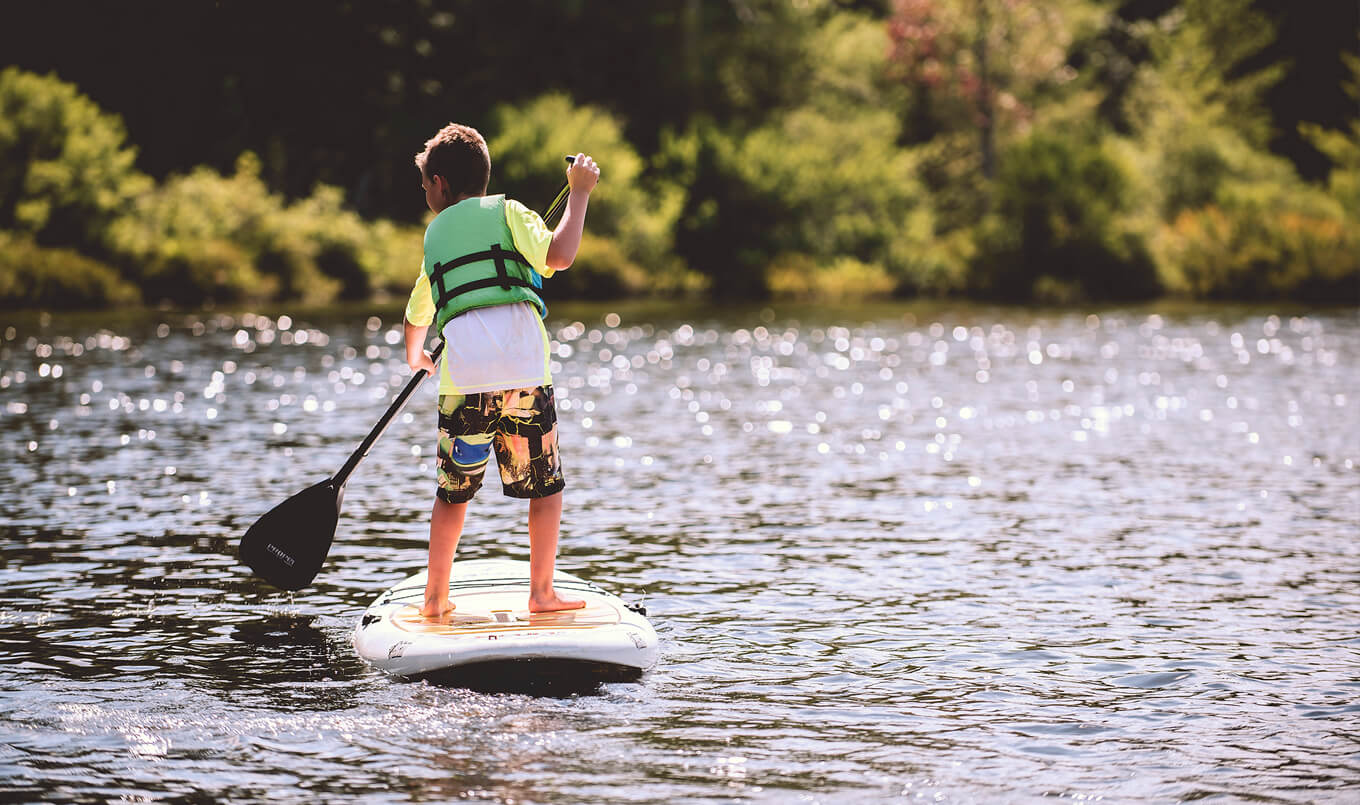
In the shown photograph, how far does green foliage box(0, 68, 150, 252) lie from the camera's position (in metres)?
41.7

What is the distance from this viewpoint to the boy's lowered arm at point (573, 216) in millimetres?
7137

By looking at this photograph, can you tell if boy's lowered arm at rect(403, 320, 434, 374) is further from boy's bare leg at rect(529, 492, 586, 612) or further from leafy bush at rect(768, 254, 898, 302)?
leafy bush at rect(768, 254, 898, 302)

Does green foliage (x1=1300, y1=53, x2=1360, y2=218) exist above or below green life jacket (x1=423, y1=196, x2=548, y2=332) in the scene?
above

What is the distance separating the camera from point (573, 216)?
7156 millimetres

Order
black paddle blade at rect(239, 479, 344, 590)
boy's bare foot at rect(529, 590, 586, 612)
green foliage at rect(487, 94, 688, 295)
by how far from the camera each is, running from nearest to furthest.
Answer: boy's bare foot at rect(529, 590, 586, 612)
black paddle blade at rect(239, 479, 344, 590)
green foliage at rect(487, 94, 688, 295)

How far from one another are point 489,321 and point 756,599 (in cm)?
283

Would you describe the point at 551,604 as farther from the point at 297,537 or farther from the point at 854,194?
the point at 854,194

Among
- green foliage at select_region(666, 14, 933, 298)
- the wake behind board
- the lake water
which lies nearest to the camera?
the lake water

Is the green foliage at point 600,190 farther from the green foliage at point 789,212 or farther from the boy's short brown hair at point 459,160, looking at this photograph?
the boy's short brown hair at point 459,160

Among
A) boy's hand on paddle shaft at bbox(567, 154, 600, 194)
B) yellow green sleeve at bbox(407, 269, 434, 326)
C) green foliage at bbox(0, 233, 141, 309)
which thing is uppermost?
green foliage at bbox(0, 233, 141, 309)

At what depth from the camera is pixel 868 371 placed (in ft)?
85.9

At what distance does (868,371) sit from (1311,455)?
10907 millimetres

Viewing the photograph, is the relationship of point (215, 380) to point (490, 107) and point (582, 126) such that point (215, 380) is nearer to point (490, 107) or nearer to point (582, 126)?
point (582, 126)

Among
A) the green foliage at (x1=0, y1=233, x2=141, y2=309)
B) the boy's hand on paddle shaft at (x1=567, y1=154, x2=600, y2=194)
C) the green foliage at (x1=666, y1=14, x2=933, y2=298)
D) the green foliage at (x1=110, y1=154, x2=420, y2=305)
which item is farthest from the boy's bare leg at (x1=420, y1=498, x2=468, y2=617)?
the green foliage at (x1=666, y1=14, x2=933, y2=298)
